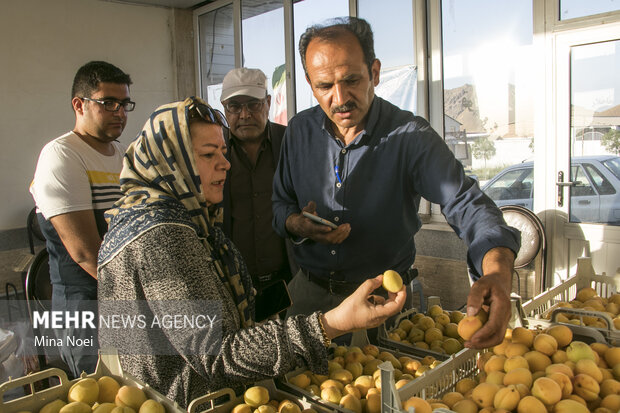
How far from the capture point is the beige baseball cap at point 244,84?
2662mm

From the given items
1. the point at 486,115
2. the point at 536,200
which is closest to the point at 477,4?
the point at 486,115

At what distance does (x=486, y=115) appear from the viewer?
3740 mm

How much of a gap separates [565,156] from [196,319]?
10.0 ft

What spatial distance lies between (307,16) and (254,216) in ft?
9.68

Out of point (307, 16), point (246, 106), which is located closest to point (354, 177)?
point (246, 106)

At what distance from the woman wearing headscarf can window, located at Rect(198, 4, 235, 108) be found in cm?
487

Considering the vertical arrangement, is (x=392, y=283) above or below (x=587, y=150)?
below

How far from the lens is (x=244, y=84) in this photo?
8.77ft

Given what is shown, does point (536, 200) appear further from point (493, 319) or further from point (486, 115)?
point (493, 319)

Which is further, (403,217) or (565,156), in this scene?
(565,156)

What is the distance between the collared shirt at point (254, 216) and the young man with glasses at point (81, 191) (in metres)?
0.63

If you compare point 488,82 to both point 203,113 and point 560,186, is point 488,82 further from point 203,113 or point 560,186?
point 203,113

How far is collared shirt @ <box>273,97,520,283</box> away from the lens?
173 centimetres

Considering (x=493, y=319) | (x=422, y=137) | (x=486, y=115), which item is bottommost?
(x=493, y=319)
